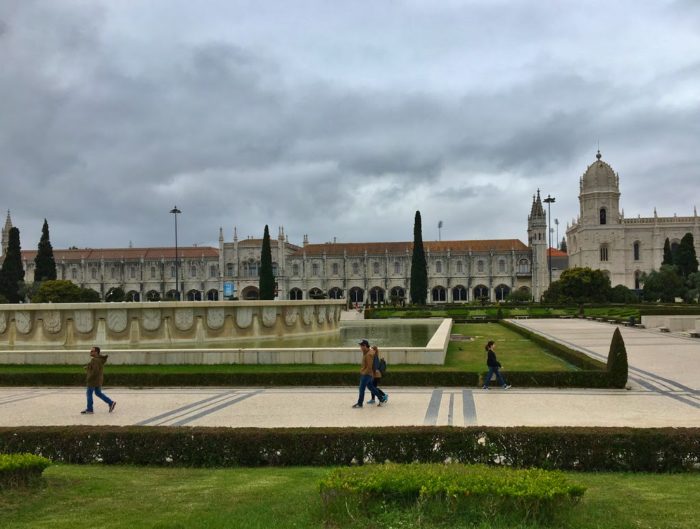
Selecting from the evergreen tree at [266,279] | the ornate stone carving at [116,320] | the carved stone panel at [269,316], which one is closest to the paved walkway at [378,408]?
the ornate stone carving at [116,320]

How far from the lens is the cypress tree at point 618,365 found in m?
12.3

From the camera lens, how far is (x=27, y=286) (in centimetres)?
5738

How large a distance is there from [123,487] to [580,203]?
78823 mm

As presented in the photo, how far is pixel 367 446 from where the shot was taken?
22.2 feet

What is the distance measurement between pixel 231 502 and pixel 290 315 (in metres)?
14.9

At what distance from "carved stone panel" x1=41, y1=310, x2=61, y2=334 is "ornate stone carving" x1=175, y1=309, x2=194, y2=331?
327cm

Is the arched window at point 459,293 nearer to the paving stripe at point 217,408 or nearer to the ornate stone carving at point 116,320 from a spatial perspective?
the ornate stone carving at point 116,320

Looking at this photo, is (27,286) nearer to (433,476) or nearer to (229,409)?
(229,409)

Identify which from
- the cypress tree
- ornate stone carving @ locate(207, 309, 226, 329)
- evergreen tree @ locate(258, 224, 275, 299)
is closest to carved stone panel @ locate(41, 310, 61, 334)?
ornate stone carving @ locate(207, 309, 226, 329)

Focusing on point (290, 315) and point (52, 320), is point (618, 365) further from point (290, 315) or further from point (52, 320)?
point (52, 320)

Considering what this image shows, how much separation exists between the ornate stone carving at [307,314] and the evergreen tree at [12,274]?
45.7 m

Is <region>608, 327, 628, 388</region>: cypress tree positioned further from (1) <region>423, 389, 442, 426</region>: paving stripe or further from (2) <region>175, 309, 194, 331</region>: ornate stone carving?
(2) <region>175, 309, 194, 331</region>: ornate stone carving

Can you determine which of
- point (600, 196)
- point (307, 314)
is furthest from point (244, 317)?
point (600, 196)

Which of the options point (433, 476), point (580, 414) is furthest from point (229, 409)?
point (433, 476)
